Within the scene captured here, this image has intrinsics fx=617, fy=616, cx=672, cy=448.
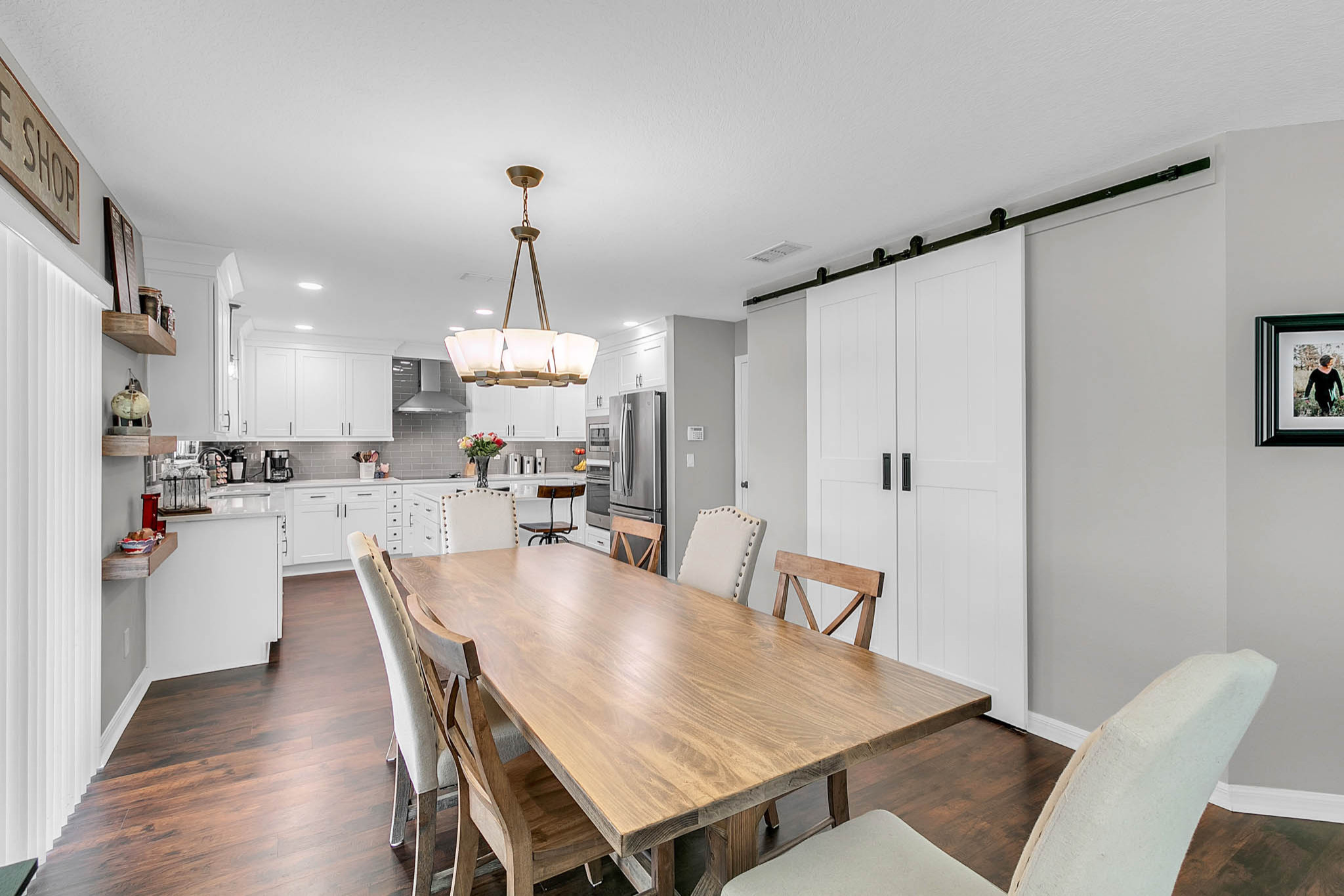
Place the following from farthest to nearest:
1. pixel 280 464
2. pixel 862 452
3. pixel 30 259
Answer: pixel 280 464 → pixel 862 452 → pixel 30 259

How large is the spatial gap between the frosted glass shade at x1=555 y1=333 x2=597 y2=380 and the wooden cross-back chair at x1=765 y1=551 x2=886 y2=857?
3.82 ft

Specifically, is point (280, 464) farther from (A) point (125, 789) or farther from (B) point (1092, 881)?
(B) point (1092, 881)

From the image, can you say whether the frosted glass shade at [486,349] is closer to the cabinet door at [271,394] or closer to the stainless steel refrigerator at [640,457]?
the stainless steel refrigerator at [640,457]

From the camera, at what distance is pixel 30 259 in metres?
1.83

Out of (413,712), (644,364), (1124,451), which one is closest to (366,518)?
(644,364)

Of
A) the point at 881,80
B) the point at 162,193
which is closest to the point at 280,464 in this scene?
the point at 162,193

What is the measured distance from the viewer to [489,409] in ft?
23.1

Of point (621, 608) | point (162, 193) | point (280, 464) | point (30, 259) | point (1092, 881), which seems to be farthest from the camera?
point (280, 464)

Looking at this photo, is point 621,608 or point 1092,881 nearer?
point 1092,881

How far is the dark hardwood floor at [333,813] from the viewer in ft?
6.00

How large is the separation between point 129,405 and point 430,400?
3.99 m

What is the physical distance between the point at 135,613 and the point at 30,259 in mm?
2080

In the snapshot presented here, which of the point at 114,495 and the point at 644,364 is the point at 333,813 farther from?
the point at 644,364

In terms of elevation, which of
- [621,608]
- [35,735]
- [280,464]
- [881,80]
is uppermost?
[881,80]
